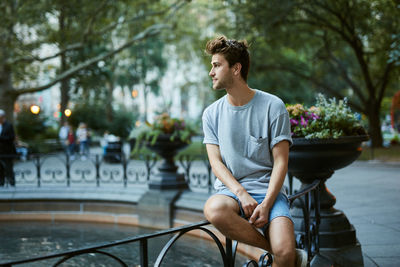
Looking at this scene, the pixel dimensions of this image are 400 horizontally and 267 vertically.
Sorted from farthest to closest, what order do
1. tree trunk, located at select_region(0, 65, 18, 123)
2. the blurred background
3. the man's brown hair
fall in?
tree trunk, located at select_region(0, 65, 18, 123) → the blurred background → the man's brown hair

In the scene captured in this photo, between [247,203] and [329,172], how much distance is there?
6.71 ft

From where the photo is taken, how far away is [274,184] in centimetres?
259

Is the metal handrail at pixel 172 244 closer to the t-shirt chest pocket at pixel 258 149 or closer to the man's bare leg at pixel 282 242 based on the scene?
the man's bare leg at pixel 282 242

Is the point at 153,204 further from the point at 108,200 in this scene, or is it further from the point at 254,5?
the point at 254,5

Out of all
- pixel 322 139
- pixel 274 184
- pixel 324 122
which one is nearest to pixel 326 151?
pixel 322 139

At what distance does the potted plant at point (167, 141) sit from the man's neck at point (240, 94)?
Answer: 4.56 meters

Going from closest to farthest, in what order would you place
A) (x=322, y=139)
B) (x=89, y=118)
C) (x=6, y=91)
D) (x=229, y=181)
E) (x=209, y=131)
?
1. (x=229, y=181)
2. (x=209, y=131)
3. (x=322, y=139)
4. (x=6, y=91)
5. (x=89, y=118)

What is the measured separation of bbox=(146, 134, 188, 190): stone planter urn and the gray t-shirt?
4.61 meters

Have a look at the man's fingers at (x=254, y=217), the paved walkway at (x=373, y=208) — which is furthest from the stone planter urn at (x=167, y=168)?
the man's fingers at (x=254, y=217)

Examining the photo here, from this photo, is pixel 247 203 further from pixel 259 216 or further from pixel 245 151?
pixel 245 151

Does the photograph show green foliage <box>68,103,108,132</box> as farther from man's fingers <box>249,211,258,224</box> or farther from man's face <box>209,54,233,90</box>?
man's fingers <box>249,211,258,224</box>

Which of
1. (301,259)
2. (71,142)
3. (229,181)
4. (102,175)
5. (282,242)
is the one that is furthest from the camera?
(71,142)

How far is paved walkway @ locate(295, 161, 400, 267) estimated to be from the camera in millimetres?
4238

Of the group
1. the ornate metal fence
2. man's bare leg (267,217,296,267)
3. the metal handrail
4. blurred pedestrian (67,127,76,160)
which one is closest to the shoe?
man's bare leg (267,217,296,267)
